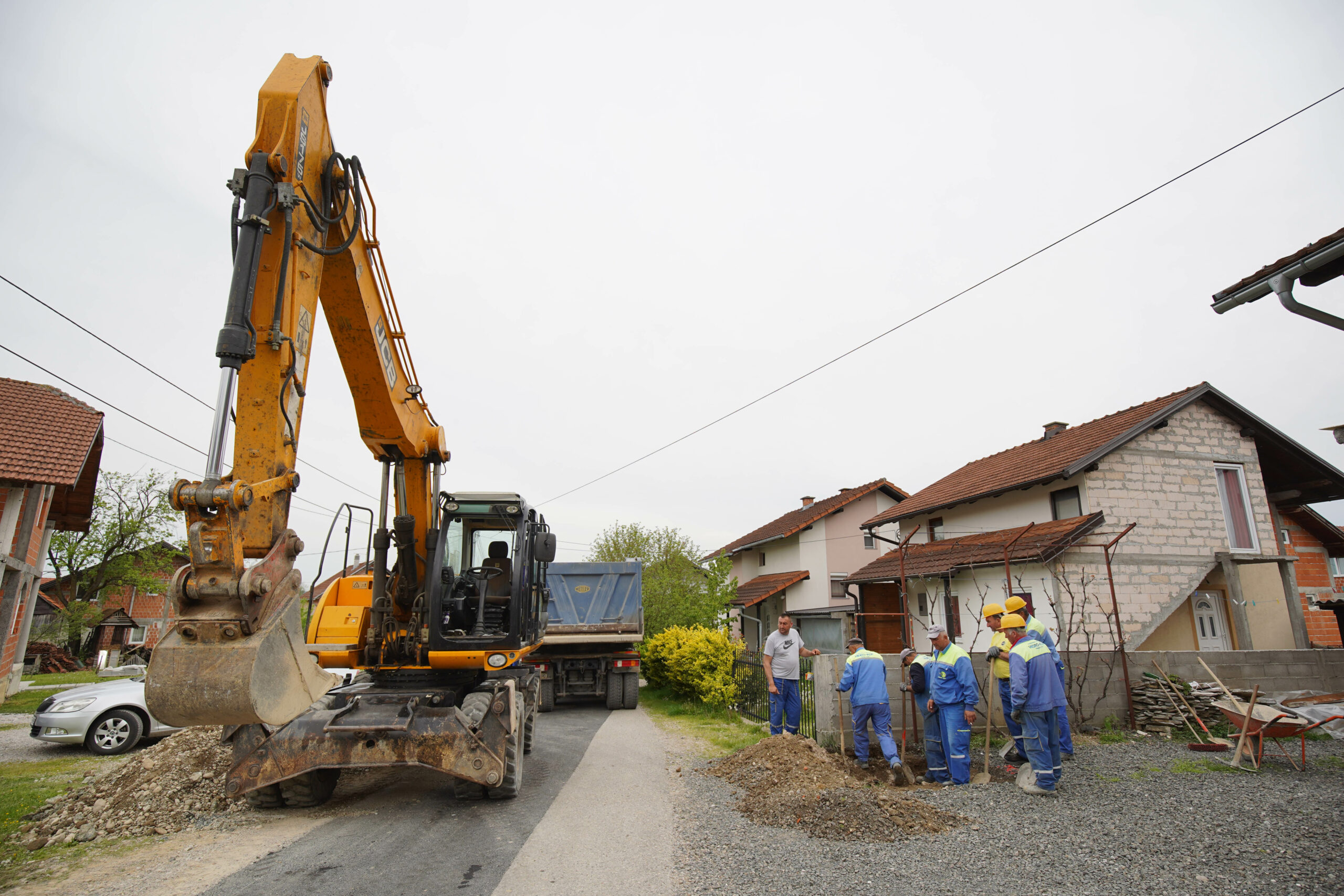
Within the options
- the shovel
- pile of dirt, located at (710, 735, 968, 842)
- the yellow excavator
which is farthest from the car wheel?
the shovel

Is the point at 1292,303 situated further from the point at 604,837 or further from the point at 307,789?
the point at 307,789

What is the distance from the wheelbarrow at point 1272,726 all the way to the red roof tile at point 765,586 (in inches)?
713

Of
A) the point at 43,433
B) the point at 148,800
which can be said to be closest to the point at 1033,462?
the point at 148,800

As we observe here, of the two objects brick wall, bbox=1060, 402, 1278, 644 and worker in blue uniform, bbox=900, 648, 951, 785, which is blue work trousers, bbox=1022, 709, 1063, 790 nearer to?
worker in blue uniform, bbox=900, 648, 951, 785

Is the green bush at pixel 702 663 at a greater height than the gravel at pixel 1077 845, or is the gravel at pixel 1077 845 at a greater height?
the green bush at pixel 702 663

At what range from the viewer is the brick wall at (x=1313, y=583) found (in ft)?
56.3

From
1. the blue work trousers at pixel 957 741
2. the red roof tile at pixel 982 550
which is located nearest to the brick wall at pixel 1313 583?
the red roof tile at pixel 982 550

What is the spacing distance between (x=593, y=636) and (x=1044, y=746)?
8577 millimetres

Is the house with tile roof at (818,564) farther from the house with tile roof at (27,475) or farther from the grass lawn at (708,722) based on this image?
the house with tile roof at (27,475)

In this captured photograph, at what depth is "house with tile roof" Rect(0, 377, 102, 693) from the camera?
13391mm

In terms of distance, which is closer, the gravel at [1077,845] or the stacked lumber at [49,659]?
the gravel at [1077,845]

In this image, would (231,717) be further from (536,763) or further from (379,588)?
(536,763)

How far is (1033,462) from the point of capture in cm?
1611

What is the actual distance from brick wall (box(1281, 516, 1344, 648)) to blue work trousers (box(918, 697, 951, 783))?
49.3ft
